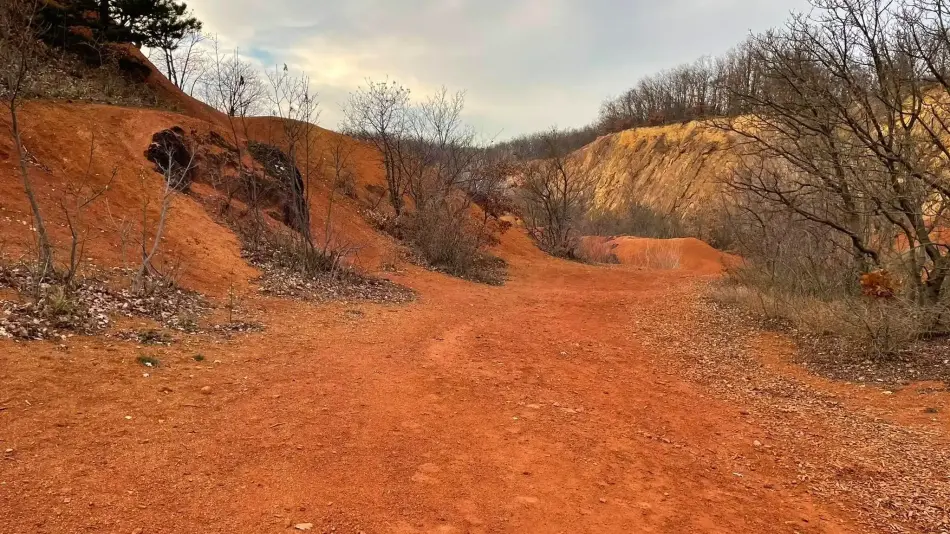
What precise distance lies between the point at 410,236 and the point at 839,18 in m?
13.0

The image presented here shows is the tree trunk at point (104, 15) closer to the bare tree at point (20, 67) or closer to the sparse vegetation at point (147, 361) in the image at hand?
the bare tree at point (20, 67)

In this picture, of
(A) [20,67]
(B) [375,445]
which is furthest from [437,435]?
(A) [20,67]

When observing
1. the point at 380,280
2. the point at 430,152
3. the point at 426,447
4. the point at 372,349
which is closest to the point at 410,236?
the point at 430,152

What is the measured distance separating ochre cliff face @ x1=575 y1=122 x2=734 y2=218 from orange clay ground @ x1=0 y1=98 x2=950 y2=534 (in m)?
37.5

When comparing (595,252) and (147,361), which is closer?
(147,361)

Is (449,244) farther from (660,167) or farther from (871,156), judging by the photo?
(660,167)

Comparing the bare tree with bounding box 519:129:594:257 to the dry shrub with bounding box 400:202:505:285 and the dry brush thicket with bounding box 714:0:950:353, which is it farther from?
the dry brush thicket with bounding box 714:0:950:353

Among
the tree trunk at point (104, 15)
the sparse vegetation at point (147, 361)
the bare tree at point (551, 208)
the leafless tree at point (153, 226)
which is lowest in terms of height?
the sparse vegetation at point (147, 361)

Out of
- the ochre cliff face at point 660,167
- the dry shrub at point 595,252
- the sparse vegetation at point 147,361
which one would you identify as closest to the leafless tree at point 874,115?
the sparse vegetation at point 147,361

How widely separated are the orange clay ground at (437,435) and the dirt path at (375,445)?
0.02 meters

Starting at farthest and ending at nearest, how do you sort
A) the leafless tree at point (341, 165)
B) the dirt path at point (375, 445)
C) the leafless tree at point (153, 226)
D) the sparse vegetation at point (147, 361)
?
the leafless tree at point (341, 165), the leafless tree at point (153, 226), the sparse vegetation at point (147, 361), the dirt path at point (375, 445)

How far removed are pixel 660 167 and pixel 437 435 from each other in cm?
4805

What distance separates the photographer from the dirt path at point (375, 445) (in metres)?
3.25

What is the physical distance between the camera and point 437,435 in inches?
178
